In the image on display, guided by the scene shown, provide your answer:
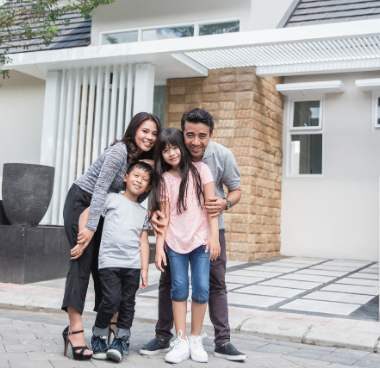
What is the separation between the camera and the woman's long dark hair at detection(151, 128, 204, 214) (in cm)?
320

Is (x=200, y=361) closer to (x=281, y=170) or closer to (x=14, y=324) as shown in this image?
(x=14, y=324)

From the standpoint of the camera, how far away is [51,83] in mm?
9047

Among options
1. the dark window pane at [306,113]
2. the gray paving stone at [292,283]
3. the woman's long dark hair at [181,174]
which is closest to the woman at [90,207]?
the woman's long dark hair at [181,174]

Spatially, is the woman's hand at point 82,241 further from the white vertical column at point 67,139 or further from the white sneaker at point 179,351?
the white vertical column at point 67,139

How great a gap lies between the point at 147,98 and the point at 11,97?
13.4 ft

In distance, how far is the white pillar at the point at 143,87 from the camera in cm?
830

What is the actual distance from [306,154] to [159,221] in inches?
291

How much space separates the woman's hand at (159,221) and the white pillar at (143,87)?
5.22 meters

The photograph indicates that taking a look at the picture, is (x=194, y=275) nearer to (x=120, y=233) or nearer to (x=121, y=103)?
(x=120, y=233)

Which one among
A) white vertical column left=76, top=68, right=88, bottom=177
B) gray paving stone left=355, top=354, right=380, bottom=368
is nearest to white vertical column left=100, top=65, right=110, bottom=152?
white vertical column left=76, top=68, right=88, bottom=177

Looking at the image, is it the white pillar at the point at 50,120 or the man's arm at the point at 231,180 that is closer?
the man's arm at the point at 231,180

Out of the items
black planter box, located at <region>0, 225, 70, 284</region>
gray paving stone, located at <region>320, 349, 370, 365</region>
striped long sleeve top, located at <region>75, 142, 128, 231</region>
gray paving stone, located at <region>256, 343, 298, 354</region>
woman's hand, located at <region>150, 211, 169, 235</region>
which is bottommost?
gray paving stone, located at <region>256, 343, 298, 354</region>

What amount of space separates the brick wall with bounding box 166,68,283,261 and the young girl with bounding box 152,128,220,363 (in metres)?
5.55

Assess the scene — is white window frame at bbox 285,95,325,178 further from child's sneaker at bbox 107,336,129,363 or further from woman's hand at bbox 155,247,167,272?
child's sneaker at bbox 107,336,129,363
